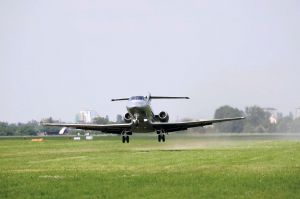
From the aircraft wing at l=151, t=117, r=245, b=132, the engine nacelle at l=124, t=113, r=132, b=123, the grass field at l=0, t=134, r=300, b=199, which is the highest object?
the engine nacelle at l=124, t=113, r=132, b=123

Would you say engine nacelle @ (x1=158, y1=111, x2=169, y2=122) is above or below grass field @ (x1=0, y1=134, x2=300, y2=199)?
above

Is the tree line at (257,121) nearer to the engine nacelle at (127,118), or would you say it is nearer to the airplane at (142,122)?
the airplane at (142,122)

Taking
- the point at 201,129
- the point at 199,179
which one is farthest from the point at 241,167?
the point at 201,129

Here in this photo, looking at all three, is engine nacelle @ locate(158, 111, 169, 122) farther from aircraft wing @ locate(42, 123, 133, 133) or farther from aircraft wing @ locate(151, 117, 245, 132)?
aircraft wing @ locate(42, 123, 133, 133)

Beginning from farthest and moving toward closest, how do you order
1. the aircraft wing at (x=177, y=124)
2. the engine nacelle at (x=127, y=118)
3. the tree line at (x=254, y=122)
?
the tree line at (x=254, y=122) → the aircraft wing at (x=177, y=124) → the engine nacelle at (x=127, y=118)

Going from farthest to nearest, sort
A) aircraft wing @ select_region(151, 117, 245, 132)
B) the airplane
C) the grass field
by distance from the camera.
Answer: aircraft wing @ select_region(151, 117, 245, 132), the airplane, the grass field

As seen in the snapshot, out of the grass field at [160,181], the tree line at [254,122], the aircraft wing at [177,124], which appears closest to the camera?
the grass field at [160,181]

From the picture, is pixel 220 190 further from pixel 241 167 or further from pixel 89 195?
pixel 241 167

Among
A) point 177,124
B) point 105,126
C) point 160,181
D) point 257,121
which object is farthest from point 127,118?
point 257,121

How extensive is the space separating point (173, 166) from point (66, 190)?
10290mm

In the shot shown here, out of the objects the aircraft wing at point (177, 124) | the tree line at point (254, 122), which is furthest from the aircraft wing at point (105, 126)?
the tree line at point (254, 122)

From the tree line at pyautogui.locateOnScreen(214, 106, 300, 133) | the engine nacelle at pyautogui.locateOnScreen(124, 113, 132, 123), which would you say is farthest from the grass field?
the tree line at pyautogui.locateOnScreen(214, 106, 300, 133)

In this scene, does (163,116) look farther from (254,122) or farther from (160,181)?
(254,122)

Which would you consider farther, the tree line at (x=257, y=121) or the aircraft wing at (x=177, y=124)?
the tree line at (x=257, y=121)
